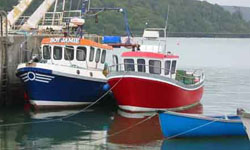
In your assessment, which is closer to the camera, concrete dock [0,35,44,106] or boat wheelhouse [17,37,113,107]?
boat wheelhouse [17,37,113,107]

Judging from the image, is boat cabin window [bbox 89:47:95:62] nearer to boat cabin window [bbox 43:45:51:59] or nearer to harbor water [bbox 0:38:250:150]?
boat cabin window [bbox 43:45:51:59]

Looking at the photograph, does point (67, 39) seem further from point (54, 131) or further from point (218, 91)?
point (218, 91)

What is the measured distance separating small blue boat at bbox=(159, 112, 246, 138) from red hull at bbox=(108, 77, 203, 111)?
14.3ft

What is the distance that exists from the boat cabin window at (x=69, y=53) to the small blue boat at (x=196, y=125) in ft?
24.5

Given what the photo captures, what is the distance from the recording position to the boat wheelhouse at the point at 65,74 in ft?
83.3

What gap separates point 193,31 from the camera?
135500mm

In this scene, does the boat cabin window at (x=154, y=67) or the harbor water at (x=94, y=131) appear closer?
the harbor water at (x=94, y=131)

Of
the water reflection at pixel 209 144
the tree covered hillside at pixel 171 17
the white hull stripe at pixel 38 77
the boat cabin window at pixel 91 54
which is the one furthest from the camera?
the tree covered hillside at pixel 171 17

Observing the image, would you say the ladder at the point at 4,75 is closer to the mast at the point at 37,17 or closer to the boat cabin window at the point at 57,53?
the boat cabin window at the point at 57,53

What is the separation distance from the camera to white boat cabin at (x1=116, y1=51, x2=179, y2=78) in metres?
25.7

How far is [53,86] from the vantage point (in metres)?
25.6

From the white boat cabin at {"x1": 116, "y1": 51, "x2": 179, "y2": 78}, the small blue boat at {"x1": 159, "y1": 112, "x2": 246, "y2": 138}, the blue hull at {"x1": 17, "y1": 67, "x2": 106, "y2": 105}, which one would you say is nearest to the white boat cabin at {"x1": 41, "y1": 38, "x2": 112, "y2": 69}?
the blue hull at {"x1": 17, "y1": 67, "x2": 106, "y2": 105}

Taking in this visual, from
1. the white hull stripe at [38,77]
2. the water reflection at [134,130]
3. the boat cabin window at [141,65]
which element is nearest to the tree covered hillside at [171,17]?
the white hull stripe at [38,77]

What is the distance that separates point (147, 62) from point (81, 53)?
2916 millimetres
